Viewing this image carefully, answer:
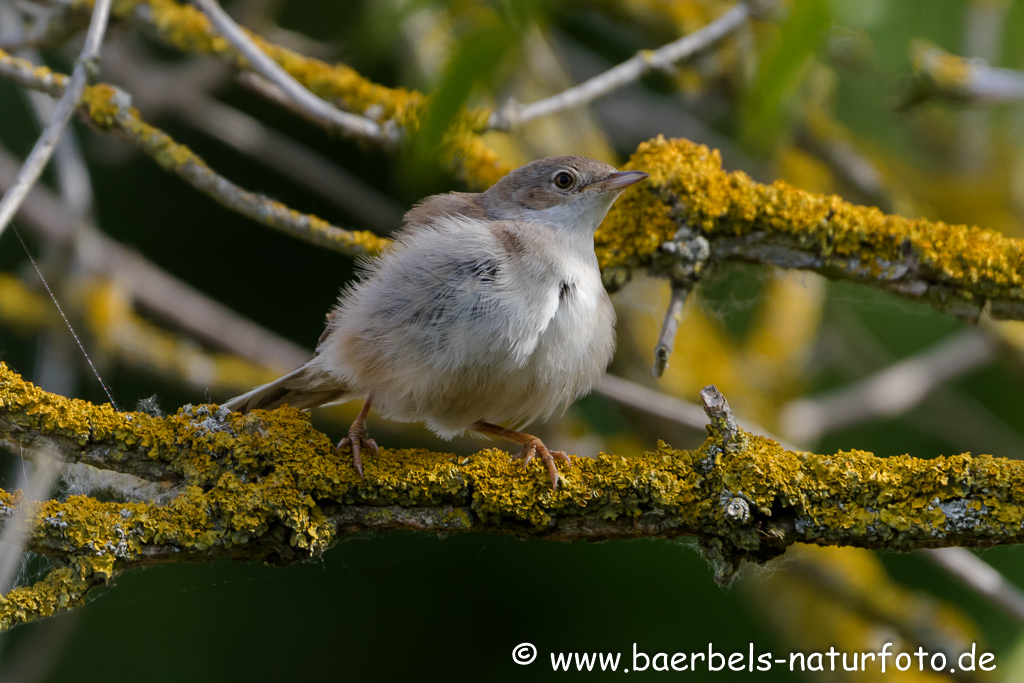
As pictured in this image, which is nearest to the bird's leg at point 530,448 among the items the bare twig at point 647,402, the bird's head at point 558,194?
the bare twig at point 647,402

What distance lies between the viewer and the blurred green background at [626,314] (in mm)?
4797

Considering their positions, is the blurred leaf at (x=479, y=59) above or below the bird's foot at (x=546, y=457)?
below

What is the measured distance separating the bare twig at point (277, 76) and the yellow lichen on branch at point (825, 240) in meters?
1.05

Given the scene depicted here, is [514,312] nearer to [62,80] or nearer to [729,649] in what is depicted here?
[62,80]

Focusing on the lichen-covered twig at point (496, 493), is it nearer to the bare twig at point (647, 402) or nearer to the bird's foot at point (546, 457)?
the bird's foot at point (546, 457)

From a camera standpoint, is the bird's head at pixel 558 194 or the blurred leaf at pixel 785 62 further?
the bird's head at pixel 558 194

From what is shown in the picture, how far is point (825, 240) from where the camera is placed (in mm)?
2939

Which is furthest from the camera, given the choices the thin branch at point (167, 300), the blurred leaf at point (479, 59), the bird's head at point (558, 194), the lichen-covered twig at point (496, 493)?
the thin branch at point (167, 300)

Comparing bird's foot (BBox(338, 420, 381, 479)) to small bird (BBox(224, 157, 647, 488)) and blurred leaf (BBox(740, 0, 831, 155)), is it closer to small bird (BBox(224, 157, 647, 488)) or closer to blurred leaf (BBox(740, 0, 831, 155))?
small bird (BBox(224, 157, 647, 488))

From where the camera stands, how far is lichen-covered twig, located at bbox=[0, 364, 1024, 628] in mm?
2199

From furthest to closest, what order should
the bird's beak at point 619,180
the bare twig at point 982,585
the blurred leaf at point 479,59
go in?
the bare twig at point 982,585, the bird's beak at point 619,180, the blurred leaf at point 479,59

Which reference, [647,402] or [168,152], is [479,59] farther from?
[647,402]

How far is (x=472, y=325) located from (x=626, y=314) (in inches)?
92.2

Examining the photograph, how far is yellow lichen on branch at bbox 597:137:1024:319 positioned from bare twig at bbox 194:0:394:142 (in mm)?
1051
